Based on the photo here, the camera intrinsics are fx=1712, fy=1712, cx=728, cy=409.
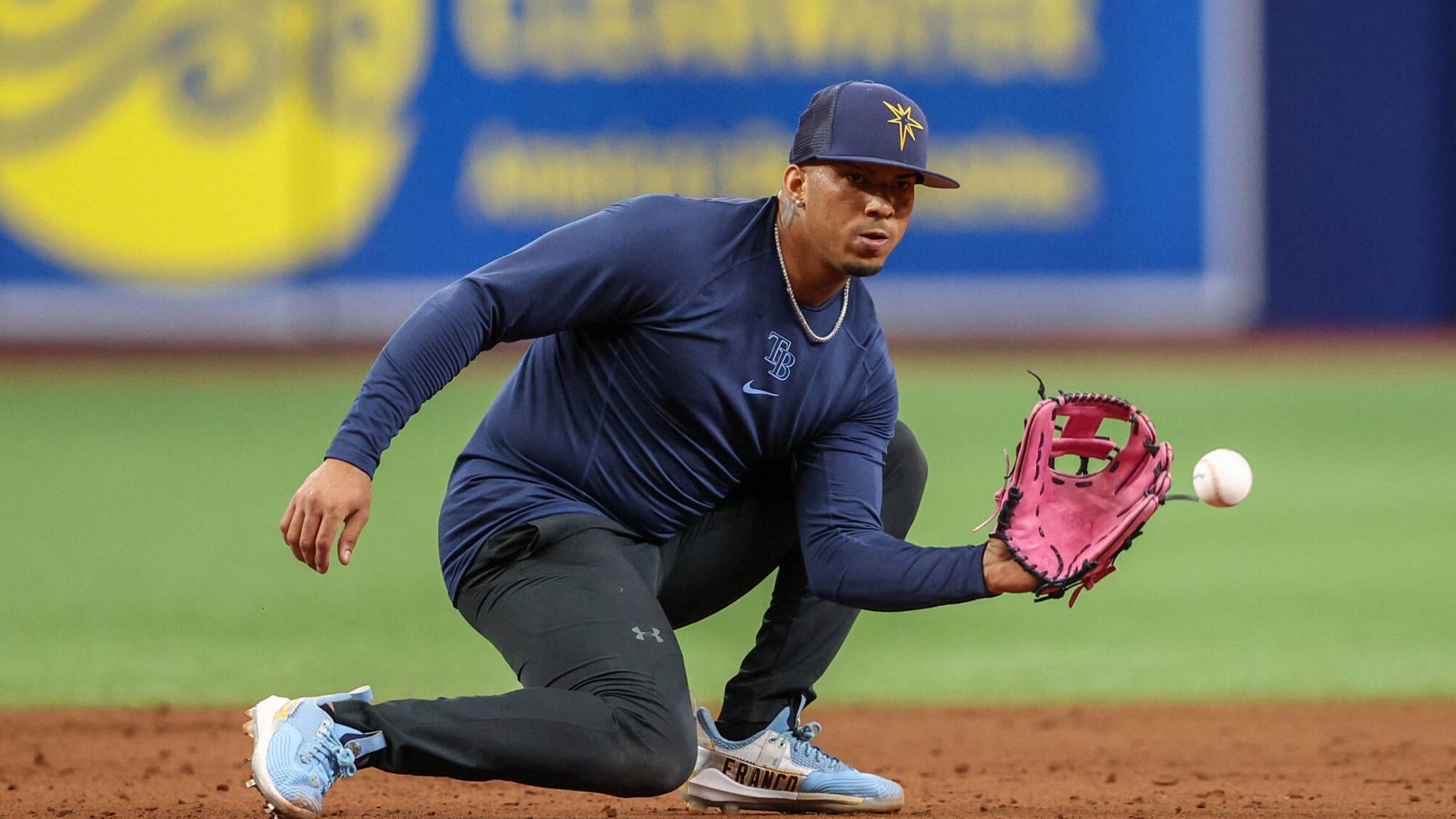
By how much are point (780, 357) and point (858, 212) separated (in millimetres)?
362

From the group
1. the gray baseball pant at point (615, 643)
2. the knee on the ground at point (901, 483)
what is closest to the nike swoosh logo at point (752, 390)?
the gray baseball pant at point (615, 643)

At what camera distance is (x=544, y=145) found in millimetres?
14922

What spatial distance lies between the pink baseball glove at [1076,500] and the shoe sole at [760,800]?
87 centimetres

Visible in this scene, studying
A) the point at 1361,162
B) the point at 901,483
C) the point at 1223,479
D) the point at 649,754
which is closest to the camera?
the point at 1223,479

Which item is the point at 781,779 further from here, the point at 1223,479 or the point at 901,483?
the point at 1223,479

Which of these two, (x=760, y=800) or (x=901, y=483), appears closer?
(x=760, y=800)

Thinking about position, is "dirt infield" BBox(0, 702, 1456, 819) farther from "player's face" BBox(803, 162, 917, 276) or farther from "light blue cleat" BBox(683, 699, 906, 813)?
"player's face" BBox(803, 162, 917, 276)

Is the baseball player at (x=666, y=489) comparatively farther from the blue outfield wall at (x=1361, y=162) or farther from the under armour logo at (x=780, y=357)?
the blue outfield wall at (x=1361, y=162)

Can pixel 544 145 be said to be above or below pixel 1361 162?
below

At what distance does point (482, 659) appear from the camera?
573 cm

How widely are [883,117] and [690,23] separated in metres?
12.1

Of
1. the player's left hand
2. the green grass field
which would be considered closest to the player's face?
the player's left hand

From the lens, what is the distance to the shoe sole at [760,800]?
12.6 ft

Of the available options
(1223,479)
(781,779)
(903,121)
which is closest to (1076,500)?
(1223,479)
